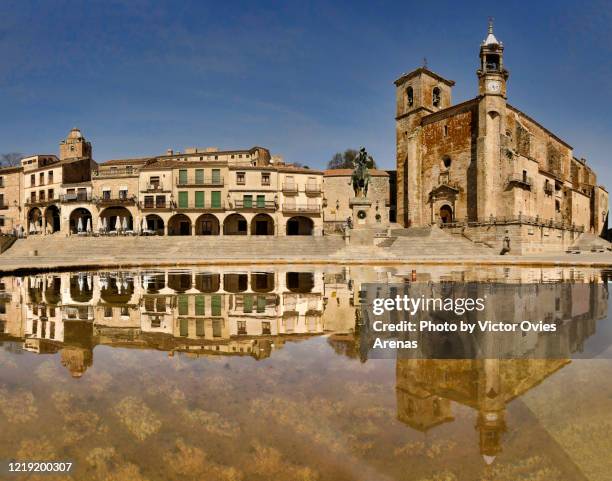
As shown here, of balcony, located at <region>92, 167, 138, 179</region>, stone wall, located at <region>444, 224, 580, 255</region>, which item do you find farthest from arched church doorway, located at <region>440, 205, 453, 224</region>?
balcony, located at <region>92, 167, 138, 179</region>

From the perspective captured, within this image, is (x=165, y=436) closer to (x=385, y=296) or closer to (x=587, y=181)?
(x=385, y=296)

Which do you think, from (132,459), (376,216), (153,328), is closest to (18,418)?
(132,459)

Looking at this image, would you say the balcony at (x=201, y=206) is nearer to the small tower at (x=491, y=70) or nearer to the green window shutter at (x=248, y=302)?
the small tower at (x=491, y=70)

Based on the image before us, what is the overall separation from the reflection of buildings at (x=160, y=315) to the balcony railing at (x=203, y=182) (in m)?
27.4

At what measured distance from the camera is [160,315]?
335 inches

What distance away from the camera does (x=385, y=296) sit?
10.7 meters

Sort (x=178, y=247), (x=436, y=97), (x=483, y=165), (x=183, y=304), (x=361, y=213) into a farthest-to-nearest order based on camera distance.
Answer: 1. (x=436, y=97)
2. (x=483, y=165)
3. (x=361, y=213)
4. (x=178, y=247)
5. (x=183, y=304)

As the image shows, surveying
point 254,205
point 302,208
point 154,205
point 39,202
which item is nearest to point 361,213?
point 302,208

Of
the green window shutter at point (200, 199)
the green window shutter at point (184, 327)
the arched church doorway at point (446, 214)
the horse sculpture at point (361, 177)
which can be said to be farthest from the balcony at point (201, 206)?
the green window shutter at point (184, 327)

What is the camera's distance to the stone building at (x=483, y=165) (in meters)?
35.7

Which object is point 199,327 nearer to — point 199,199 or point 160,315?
point 160,315

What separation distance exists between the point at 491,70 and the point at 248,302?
35369 mm

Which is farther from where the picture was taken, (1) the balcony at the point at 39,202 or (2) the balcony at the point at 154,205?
(1) the balcony at the point at 39,202

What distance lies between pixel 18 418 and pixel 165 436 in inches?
57.7
